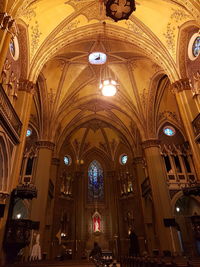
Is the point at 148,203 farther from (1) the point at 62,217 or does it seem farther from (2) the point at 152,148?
(1) the point at 62,217

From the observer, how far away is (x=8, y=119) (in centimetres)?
752

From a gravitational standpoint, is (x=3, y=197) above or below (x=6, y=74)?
below

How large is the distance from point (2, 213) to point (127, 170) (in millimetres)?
17191

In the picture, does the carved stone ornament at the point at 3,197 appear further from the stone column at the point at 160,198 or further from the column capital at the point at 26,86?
the stone column at the point at 160,198

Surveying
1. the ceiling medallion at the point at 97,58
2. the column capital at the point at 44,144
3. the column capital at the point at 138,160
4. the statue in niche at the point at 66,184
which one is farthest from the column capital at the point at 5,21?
the statue in niche at the point at 66,184

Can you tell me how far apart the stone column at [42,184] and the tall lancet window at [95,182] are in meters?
9.82

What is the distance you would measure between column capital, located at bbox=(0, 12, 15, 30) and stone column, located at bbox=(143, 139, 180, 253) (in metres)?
11.7

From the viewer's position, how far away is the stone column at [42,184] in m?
13.0

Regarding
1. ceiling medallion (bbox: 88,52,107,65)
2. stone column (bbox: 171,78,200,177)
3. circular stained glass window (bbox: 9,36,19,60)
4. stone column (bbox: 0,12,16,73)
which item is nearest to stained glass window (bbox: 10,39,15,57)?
circular stained glass window (bbox: 9,36,19,60)

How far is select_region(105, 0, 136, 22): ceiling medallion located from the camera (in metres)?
6.94

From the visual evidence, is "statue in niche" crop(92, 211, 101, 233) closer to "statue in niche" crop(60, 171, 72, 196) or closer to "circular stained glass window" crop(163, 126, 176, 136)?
"statue in niche" crop(60, 171, 72, 196)

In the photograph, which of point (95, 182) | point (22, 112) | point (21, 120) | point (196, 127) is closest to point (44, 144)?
point (22, 112)

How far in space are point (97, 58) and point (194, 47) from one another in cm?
684

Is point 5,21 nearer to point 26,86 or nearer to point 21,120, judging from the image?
point 26,86
